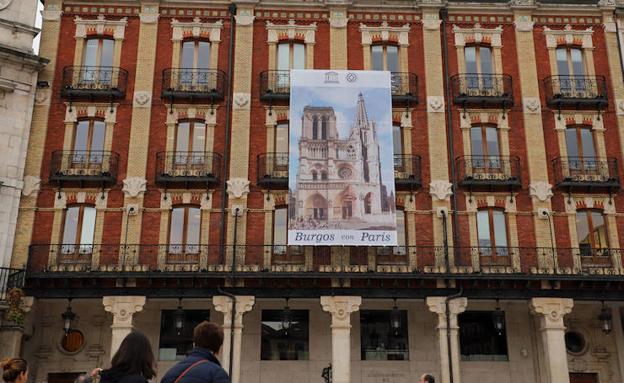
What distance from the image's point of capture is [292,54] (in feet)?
86.6

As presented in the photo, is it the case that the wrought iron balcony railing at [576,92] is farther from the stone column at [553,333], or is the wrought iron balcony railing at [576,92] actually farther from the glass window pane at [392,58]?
the stone column at [553,333]

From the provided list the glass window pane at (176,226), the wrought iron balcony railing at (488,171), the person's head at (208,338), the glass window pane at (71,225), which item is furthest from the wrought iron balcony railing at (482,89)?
the person's head at (208,338)

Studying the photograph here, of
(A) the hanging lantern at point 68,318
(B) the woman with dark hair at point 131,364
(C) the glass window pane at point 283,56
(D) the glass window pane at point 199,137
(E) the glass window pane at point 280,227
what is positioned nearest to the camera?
(B) the woman with dark hair at point 131,364

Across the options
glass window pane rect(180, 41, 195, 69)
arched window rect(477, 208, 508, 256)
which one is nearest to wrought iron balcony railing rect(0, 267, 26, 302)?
glass window pane rect(180, 41, 195, 69)

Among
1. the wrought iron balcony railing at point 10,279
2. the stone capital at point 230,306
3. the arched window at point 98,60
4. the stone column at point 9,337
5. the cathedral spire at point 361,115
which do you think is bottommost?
the stone column at point 9,337

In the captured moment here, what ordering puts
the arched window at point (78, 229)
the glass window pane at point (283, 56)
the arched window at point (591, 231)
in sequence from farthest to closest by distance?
the glass window pane at point (283, 56) → the arched window at point (591, 231) → the arched window at point (78, 229)

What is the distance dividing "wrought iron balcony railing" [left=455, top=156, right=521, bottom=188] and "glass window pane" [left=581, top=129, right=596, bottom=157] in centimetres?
285

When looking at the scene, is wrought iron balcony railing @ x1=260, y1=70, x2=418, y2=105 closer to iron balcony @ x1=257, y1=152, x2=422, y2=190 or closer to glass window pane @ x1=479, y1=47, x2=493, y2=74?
iron balcony @ x1=257, y1=152, x2=422, y2=190

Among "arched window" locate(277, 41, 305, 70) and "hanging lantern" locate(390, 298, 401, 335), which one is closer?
"hanging lantern" locate(390, 298, 401, 335)

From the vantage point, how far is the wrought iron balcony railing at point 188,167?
2397 centimetres

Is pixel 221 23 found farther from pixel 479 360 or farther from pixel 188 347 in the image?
pixel 479 360

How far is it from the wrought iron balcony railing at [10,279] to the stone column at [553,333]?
17.4 metres

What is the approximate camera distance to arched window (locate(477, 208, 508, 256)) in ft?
78.4

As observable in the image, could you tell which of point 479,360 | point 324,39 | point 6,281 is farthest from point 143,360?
point 324,39
